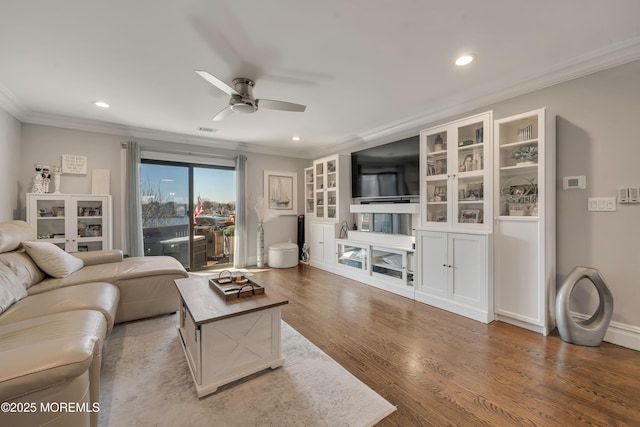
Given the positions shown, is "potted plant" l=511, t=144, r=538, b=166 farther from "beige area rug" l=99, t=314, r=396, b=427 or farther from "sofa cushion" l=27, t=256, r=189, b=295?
"sofa cushion" l=27, t=256, r=189, b=295

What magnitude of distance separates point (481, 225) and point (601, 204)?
3.00ft

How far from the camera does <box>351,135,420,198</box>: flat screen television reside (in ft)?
11.9

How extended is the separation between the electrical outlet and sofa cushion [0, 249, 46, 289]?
4822 millimetres

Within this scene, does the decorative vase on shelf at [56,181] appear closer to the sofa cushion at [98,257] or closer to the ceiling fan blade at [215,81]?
the sofa cushion at [98,257]

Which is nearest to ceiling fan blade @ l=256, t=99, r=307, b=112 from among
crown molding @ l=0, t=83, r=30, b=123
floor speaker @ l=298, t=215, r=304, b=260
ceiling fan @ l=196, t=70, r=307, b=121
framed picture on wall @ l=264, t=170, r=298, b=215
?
ceiling fan @ l=196, t=70, r=307, b=121

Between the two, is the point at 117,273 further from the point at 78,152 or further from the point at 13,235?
the point at 78,152

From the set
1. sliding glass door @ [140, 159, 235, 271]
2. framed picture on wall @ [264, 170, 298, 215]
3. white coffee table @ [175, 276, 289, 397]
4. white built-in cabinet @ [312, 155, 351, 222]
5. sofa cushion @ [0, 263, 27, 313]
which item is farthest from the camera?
framed picture on wall @ [264, 170, 298, 215]

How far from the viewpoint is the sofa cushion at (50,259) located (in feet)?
7.70

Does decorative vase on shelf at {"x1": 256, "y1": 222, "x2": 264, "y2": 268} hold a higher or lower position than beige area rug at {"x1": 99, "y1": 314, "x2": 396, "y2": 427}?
higher

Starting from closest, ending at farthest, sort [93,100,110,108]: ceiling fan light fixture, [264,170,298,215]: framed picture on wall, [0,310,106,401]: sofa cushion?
[0,310,106,401]: sofa cushion, [93,100,110,108]: ceiling fan light fixture, [264,170,298,215]: framed picture on wall

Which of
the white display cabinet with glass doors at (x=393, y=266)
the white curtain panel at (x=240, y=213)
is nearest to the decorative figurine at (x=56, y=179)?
the white curtain panel at (x=240, y=213)

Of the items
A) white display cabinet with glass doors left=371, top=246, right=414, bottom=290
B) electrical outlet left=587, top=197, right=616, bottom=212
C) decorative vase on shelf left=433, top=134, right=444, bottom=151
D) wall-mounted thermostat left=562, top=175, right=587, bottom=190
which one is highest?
decorative vase on shelf left=433, top=134, right=444, bottom=151

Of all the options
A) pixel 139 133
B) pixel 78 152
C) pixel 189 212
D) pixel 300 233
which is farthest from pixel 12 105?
pixel 300 233

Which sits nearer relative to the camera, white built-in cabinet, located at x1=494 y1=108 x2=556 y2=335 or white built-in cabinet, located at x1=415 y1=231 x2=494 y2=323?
white built-in cabinet, located at x1=494 y1=108 x2=556 y2=335
